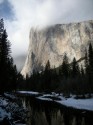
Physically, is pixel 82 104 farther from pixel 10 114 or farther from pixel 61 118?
pixel 10 114

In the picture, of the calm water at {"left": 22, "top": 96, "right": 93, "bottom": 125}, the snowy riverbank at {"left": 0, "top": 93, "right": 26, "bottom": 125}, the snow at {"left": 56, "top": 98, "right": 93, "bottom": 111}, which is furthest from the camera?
the snow at {"left": 56, "top": 98, "right": 93, "bottom": 111}

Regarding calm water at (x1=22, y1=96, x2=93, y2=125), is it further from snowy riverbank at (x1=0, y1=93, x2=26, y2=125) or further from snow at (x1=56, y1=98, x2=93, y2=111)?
snow at (x1=56, y1=98, x2=93, y2=111)

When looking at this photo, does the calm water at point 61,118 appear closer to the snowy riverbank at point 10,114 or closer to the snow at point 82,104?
the snowy riverbank at point 10,114

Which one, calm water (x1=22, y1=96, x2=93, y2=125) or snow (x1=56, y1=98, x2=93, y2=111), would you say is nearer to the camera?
calm water (x1=22, y1=96, x2=93, y2=125)

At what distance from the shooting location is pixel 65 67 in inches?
4107

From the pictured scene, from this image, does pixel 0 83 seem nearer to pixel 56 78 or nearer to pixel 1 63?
pixel 1 63

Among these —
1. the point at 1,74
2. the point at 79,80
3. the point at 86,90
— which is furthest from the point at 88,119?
the point at 79,80

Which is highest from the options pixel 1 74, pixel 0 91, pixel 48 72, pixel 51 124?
pixel 48 72

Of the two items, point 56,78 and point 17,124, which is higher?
point 56,78

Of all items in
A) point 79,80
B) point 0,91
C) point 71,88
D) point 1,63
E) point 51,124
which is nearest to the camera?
point 51,124

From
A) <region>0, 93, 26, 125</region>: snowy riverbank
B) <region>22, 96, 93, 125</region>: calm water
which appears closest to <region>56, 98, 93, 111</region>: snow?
<region>22, 96, 93, 125</region>: calm water

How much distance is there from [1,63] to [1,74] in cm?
249

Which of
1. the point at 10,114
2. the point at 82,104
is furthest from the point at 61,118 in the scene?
the point at 82,104

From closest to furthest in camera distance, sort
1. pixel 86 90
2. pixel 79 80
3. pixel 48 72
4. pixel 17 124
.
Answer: pixel 17 124
pixel 86 90
pixel 79 80
pixel 48 72
